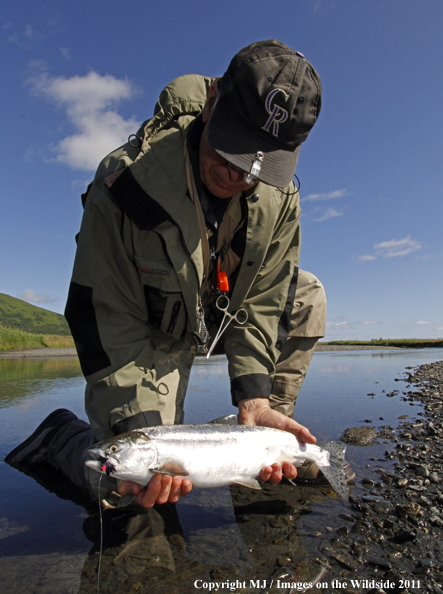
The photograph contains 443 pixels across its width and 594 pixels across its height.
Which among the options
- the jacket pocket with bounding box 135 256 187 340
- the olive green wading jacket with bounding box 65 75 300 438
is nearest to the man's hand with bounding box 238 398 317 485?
the olive green wading jacket with bounding box 65 75 300 438

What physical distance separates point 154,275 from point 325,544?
233 cm

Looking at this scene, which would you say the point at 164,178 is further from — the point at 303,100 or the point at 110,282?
the point at 303,100

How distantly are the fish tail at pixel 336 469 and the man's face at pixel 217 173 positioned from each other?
7.57 ft

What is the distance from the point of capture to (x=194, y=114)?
373 cm

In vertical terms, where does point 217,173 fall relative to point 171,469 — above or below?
above

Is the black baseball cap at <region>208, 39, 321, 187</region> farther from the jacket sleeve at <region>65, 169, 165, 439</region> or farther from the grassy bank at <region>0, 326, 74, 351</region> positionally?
the grassy bank at <region>0, 326, 74, 351</region>

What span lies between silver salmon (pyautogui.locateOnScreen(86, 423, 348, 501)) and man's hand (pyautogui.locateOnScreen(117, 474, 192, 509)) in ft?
0.15

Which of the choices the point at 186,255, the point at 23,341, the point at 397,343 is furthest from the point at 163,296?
the point at 397,343

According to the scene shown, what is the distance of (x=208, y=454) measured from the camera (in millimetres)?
2760

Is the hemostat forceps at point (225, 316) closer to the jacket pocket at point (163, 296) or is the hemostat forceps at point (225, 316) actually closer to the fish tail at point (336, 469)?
the jacket pocket at point (163, 296)

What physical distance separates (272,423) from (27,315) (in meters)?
112

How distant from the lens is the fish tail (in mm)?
2883

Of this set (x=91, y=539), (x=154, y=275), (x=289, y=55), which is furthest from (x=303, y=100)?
(x=91, y=539)

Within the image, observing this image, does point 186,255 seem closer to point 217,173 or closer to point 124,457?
point 217,173
